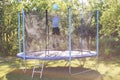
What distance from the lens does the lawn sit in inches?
272

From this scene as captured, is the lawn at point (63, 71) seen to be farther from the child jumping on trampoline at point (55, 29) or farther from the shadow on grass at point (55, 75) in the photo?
the child jumping on trampoline at point (55, 29)

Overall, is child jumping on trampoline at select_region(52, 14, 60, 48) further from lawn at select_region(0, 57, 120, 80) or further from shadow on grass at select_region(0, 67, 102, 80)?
shadow on grass at select_region(0, 67, 102, 80)

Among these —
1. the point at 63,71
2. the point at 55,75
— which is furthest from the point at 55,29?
the point at 55,75

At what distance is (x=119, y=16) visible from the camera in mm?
9680

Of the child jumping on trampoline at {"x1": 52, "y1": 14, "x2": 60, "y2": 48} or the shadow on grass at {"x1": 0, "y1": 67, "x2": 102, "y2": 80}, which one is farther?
the child jumping on trampoline at {"x1": 52, "y1": 14, "x2": 60, "y2": 48}

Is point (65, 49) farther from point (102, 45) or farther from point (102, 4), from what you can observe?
point (102, 4)

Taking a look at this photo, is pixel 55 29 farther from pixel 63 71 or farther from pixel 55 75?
pixel 55 75

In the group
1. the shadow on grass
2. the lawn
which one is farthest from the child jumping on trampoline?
the shadow on grass

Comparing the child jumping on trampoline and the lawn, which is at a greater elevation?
the child jumping on trampoline

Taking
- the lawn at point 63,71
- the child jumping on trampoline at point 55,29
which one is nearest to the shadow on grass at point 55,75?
the lawn at point 63,71

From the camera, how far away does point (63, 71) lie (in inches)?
303

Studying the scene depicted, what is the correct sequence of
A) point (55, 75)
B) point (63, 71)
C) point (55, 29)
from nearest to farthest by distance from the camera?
point (55, 75)
point (63, 71)
point (55, 29)

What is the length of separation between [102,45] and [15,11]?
13.4ft

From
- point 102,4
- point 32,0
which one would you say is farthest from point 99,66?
point 32,0
